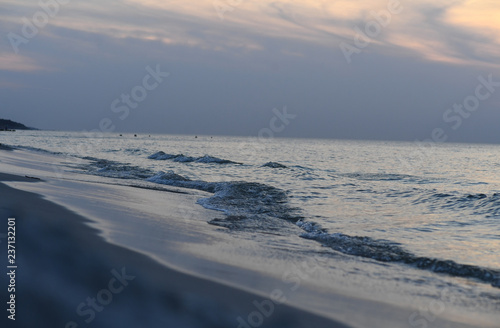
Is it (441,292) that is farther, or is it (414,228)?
(414,228)

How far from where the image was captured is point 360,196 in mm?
17734

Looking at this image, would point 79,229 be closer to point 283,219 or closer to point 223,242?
point 223,242

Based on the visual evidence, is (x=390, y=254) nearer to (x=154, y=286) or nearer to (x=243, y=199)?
(x=154, y=286)

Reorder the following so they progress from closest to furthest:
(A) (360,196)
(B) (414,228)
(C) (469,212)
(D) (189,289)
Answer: (D) (189,289) → (B) (414,228) → (C) (469,212) → (A) (360,196)

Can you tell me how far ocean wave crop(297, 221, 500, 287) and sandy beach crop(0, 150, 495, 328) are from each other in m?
2.01

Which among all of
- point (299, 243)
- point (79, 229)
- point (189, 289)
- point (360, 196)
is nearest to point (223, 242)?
point (299, 243)

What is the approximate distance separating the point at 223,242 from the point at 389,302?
345 centimetres

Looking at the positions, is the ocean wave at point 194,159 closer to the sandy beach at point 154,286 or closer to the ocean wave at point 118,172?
the ocean wave at point 118,172

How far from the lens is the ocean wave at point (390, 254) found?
7.25m

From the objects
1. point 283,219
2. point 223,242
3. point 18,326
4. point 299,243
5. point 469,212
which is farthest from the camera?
point 469,212

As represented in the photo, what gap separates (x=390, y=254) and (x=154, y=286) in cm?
491

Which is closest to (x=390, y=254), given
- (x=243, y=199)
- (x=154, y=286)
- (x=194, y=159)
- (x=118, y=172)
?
(x=154, y=286)

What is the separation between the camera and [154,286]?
4887 millimetres

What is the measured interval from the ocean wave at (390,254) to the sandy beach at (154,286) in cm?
201
